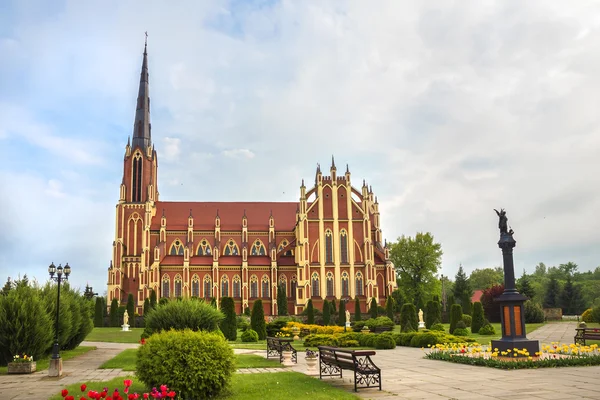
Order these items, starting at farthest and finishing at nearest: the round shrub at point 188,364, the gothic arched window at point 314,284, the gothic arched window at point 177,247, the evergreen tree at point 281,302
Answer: the gothic arched window at point 177,247 < the gothic arched window at point 314,284 < the evergreen tree at point 281,302 < the round shrub at point 188,364

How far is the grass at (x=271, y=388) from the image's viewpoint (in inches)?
503

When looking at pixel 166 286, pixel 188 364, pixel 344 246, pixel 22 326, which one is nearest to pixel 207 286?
pixel 166 286

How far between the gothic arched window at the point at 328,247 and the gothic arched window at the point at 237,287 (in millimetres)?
11448

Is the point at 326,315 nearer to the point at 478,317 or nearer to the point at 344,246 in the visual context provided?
the point at 344,246

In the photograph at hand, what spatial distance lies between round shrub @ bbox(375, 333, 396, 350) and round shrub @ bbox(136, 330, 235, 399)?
16215 mm

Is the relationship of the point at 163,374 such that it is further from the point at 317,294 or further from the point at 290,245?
the point at 290,245

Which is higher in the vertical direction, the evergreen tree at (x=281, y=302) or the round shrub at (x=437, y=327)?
the evergreen tree at (x=281, y=302)

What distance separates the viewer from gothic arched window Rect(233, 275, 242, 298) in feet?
224

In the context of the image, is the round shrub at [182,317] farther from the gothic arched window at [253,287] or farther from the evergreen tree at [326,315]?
the gothic arched window at [253,287]

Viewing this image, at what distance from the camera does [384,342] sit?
27.8m

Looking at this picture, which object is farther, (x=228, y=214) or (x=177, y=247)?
(x=228, y=214)

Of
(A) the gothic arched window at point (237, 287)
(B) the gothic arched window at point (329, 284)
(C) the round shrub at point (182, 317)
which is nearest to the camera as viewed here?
(C) the round shrub at point (182, 317)

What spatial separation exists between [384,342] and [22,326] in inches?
655

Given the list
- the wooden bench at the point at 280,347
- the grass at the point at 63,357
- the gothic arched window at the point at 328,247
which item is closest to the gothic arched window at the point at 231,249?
the gothic arched window at the point at 328,247
